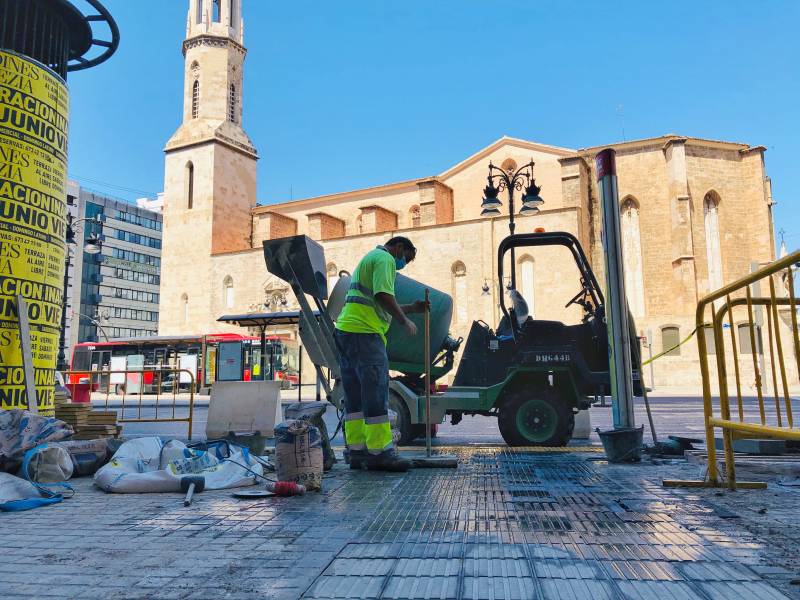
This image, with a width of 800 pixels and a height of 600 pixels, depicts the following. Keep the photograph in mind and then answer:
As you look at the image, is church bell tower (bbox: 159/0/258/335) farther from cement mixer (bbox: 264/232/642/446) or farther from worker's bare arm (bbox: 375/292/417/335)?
worker's bare arm (bbox: 375/292/417/335)

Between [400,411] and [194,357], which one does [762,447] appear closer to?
[400,411]

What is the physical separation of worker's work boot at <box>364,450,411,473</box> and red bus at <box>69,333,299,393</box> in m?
23.3

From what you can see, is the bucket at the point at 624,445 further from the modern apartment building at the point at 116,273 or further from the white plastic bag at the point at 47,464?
the modern apartment building at the point at 116,273

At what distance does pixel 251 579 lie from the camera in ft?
7.47

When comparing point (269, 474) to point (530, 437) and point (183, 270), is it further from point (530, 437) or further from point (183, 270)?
point (183, 270)

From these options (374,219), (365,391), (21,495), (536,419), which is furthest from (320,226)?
(21,495)

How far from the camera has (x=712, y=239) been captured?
3762 cm

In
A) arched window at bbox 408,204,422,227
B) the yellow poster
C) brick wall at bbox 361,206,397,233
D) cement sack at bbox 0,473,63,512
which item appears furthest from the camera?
arched window at bbox 408,204,422,227

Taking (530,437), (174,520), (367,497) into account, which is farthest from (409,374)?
(174,520)

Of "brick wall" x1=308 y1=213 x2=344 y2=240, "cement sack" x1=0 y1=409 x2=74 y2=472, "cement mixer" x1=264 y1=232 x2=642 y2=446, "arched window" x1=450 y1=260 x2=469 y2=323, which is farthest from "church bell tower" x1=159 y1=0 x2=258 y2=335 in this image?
"cement sack" x1=0 y1=409 x2=74 y2=472

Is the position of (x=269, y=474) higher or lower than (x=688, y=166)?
lower

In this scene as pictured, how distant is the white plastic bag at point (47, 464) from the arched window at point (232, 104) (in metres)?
45.9

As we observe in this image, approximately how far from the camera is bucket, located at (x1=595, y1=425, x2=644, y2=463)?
565 centimetres

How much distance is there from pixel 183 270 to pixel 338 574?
4784 cm
